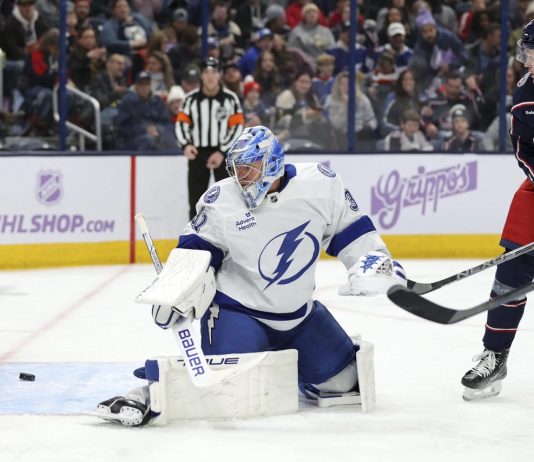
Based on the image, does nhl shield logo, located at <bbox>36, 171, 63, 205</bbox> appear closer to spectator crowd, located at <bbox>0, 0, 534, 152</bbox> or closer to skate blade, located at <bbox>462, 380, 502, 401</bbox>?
spectator crowd, located at <bbox>0, 0, 534, 152</bbox>

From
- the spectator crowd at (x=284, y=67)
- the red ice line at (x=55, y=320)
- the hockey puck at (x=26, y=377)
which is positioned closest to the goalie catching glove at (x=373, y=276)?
the hockey puck at (x=26, y=377)

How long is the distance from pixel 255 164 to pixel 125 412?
79 cm

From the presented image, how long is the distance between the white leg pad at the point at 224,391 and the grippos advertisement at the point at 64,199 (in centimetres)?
415

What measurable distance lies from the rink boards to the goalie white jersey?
400cm

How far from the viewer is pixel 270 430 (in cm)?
336

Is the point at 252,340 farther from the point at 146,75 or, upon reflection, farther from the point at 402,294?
the point at 146,75

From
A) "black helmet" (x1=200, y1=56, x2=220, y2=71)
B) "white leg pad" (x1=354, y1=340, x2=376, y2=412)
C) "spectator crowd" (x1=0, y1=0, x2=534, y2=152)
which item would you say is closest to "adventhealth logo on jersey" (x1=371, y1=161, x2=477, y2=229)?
"spectator crowd" (x1=0, y1=0, x2=534, y2=152)

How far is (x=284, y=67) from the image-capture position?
8.43 metres

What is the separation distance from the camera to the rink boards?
745cm

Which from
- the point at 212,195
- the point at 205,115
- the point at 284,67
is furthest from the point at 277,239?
the point at 284,67

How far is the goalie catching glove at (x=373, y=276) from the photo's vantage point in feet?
11.1

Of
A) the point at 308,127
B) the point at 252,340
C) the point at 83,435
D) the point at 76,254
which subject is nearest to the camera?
the point at 83,435

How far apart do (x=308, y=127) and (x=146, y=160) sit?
1.14 meters

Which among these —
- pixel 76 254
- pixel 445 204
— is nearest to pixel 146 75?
pixel 76 254
